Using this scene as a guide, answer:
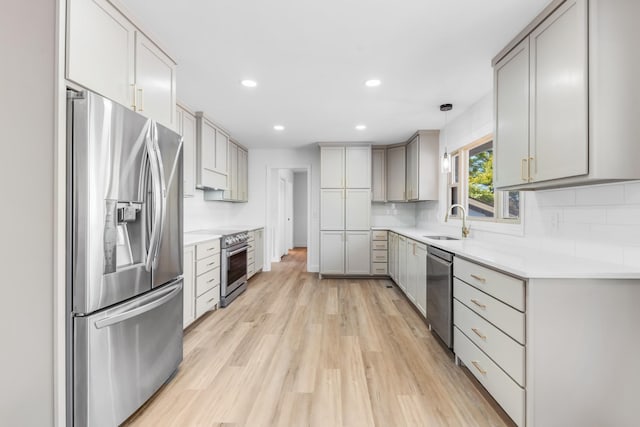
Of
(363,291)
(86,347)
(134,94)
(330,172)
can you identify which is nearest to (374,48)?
(134,94)

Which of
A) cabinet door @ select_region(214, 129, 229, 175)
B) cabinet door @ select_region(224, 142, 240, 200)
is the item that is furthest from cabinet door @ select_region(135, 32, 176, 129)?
cabinet door @ select_region(224, 142, 240, 200)

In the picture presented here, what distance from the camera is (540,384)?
1440 mm

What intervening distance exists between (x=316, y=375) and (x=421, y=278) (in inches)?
64.5

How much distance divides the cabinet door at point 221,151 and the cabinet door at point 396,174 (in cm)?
284

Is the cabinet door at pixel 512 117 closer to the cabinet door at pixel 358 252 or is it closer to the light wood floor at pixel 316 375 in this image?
the light wood floor at pixel 316 375

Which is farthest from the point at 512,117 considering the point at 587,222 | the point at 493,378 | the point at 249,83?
the point at 249,83

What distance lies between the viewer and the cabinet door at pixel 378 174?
5320 millimetres

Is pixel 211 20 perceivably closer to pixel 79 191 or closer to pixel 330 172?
pixel 79 191

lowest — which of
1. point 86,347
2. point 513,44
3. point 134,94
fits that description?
point 86,347

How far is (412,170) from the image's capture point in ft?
15.7

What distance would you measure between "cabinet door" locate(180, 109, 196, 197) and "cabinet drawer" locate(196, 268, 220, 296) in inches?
38.4

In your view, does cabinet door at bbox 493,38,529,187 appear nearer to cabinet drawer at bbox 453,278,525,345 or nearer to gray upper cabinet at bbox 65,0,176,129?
cabinet drawer at bbox 453,278,525,345

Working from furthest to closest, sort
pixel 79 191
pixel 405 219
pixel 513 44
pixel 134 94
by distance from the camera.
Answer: pixel 405 219 < pixel 513 44 < pixel 134 94 < pixel 79 191

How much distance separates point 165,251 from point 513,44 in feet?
9.15
